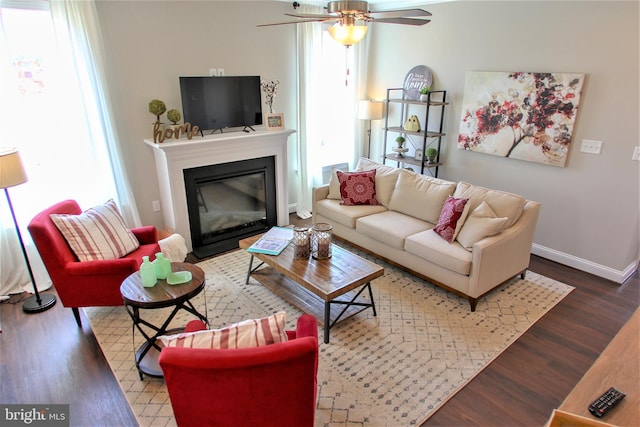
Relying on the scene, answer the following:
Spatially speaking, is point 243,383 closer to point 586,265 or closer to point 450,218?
point 450,218

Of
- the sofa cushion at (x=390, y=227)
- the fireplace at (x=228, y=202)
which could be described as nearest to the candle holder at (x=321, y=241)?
the sofa cushion at (x=390, y=227)

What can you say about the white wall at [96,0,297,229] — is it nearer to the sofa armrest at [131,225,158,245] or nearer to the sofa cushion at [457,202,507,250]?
the sofa armrest at [131,225,158,245]

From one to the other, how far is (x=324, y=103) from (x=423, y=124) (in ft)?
4.53

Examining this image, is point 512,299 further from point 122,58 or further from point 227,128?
point 122,58

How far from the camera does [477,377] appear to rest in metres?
2.61

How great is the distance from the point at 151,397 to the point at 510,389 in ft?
7.48

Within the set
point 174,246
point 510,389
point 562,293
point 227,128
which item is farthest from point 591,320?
point 227,128

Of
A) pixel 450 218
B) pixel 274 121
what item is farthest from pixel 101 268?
pixel 450 218

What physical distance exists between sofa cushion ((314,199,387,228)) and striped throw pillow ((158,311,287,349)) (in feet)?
8.34

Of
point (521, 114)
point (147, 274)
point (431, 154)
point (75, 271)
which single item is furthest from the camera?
point (431, 154)

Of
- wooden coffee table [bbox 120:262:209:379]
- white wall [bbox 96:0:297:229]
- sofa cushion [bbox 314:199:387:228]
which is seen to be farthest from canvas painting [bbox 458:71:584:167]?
wooden coffee table [bbox 120:262:209:379]

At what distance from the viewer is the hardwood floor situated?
2.33 metres

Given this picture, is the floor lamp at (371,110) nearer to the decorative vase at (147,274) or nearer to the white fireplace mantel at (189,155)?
the white fireplace mantel at (189,155)

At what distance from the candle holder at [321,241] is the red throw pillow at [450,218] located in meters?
1.10
